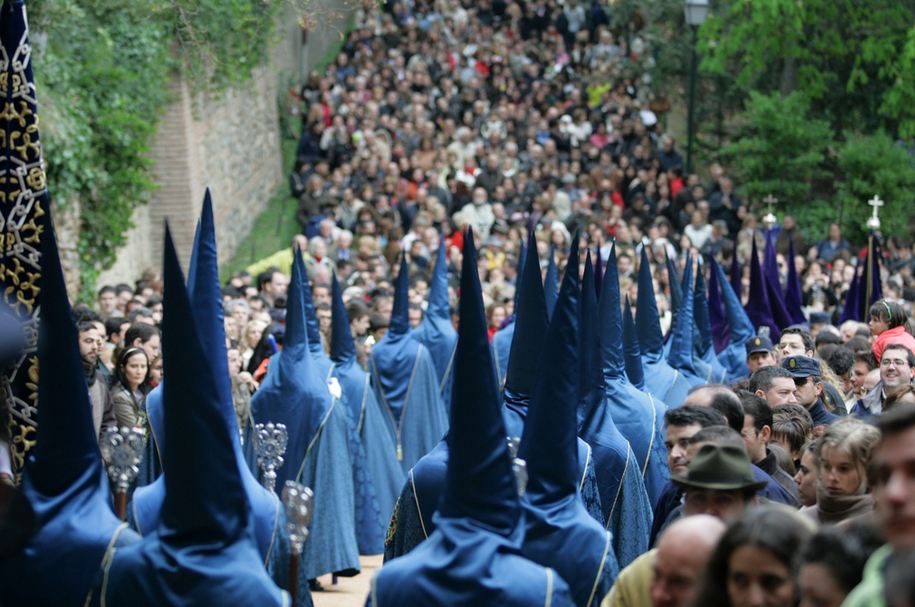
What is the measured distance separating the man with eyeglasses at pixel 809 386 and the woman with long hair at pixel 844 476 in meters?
2.73

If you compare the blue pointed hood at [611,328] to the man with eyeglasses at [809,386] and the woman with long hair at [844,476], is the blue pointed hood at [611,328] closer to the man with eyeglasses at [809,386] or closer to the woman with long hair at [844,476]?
the man with eyeglasses at [809,386]

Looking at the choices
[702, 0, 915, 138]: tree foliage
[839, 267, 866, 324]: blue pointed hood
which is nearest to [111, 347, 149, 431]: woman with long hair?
[839, 267, 866, 324]: blue pointed hood

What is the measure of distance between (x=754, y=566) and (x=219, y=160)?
20814 millimetres

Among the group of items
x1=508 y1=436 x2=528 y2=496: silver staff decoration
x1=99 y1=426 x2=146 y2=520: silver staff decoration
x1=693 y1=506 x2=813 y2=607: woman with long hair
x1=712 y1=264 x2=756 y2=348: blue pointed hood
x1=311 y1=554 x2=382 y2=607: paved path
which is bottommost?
x1=311 y1=554 x2=382 y2=607: paved path

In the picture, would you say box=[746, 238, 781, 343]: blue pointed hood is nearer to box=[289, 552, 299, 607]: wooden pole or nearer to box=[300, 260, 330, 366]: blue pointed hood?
box=[300, 260, 330, 366]: blue pointed hood

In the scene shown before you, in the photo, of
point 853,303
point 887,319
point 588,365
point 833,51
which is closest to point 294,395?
point 588,365

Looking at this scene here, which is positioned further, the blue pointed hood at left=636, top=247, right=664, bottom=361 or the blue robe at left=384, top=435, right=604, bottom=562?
the blue pointed hood at left=636, top=247, right=664, bottom=361

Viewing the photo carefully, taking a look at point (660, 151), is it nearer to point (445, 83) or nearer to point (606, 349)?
point (445, 83)

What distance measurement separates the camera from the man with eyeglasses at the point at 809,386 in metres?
8.67

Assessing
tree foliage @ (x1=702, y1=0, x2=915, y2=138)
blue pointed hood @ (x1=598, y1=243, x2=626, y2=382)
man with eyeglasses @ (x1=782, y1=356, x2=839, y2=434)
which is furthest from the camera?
tree foliage @ (x1=702, y1=0, x2=915, y2=138)

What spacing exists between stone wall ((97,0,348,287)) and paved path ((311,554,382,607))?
7.71 m

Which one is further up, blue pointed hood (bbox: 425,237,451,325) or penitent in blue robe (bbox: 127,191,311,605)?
penitent in blue robe (bbox: 127,191,311,605)

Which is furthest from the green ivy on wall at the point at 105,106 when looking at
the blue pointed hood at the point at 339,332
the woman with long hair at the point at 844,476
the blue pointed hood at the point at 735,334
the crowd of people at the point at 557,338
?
the woman with long hair at the point at 844,476

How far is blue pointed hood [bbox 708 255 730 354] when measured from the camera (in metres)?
14.5
